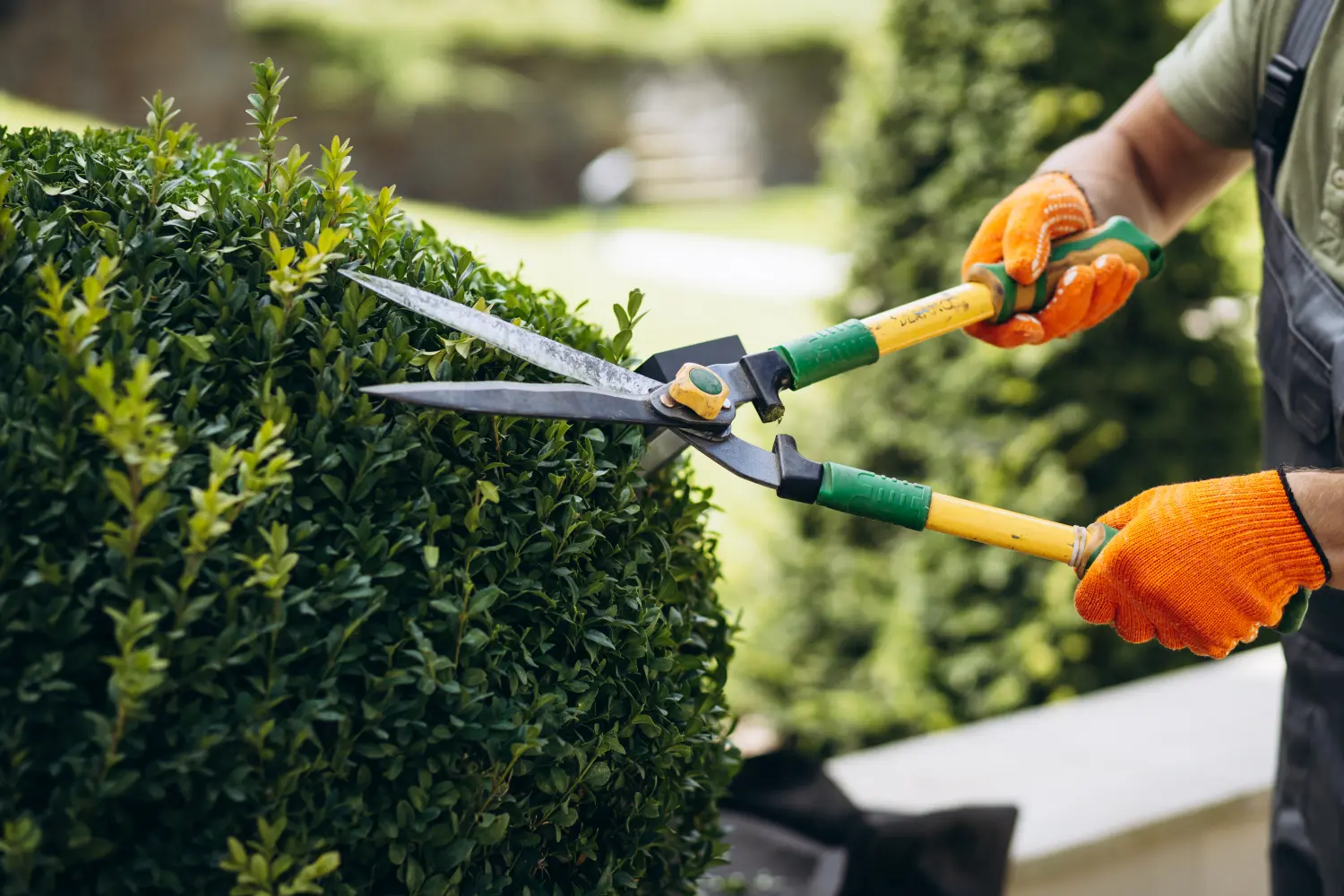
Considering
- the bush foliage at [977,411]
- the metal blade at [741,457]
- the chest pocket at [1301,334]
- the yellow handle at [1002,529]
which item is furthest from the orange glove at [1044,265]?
the bush foliage at [977,411]

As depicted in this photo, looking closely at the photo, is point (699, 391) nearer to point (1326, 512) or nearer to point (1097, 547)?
point (1097, 547)

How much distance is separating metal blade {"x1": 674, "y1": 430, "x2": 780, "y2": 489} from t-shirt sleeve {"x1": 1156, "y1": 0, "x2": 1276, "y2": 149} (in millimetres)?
1147

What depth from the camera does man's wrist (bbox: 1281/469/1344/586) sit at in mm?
1542

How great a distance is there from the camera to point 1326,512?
154 cm

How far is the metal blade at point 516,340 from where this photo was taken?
1.29 meters

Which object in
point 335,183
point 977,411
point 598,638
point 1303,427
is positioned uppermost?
point 977,411

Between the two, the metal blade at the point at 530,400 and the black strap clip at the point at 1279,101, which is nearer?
the metal blade at the point at 530,400

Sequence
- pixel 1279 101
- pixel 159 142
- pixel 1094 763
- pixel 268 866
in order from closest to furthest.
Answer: pixel 268 866, pixel 159 142, pixel 1279 101, pixel 1094 763

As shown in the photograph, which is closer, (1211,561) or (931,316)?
(1211,561)

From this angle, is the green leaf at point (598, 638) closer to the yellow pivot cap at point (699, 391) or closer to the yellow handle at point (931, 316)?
the yellow pivot cap at point (699, 391)

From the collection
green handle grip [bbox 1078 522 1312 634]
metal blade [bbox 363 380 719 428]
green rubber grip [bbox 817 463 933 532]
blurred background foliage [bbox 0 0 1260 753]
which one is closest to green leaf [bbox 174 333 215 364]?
metal blade [bbox 363 380 719 428]

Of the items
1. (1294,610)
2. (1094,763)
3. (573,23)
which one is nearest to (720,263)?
(573,23)

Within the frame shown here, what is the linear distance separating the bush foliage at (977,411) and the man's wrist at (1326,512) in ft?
6.74

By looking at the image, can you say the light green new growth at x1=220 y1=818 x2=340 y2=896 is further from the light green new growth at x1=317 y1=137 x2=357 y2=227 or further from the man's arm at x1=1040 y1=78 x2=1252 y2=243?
the man's arm at x1=1040 y1=78 x2=1252 y2=243
